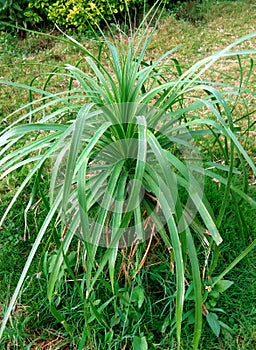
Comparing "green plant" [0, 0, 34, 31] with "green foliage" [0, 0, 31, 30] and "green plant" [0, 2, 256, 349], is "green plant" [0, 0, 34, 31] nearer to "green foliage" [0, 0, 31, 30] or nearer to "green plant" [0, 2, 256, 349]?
"green foliage" [0, 0, 31, 30]

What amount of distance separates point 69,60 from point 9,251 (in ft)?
7.81

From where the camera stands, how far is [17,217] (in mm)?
2414

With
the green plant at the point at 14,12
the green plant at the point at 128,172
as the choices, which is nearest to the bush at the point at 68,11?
the green plant at the point at 14,12

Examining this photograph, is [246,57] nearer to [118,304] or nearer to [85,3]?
[85,3]

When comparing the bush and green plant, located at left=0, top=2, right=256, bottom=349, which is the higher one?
the bush

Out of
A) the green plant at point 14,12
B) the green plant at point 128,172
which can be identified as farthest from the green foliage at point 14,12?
the green plant at point 128,172

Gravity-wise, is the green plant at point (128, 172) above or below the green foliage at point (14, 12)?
below

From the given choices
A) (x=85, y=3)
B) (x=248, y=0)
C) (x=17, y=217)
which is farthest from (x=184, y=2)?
(x=17, y=217)

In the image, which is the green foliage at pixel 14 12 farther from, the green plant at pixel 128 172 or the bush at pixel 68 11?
the green plant at pixel 128 172

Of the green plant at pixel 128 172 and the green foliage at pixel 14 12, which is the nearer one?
the green plant at pixel 128 172

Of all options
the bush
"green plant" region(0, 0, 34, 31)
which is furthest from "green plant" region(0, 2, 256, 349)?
"green plant" region(0, 0, 34, 31)

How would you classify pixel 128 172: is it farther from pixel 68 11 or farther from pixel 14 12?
pixel 14 12

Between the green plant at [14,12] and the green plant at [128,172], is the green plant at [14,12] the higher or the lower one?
the higher one

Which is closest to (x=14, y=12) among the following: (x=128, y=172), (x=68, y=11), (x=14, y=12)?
(x=14, y=12)
